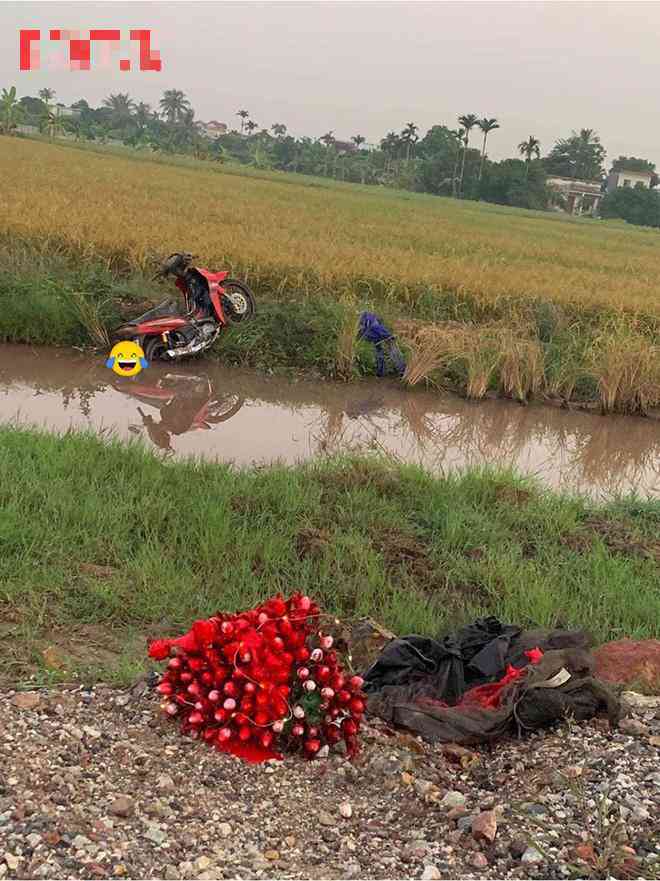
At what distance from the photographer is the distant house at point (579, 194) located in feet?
238

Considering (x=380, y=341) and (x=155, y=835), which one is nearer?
(x=155, y=835)

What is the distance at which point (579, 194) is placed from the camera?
245ft

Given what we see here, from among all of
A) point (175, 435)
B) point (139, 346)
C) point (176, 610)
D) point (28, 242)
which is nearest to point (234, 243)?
point (28, 242)

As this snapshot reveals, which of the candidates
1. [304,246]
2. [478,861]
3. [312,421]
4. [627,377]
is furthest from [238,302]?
[478,861]

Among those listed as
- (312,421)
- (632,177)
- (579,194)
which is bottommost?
(312,421)

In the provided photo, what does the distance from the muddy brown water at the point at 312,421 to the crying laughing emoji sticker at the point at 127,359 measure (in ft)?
0.30

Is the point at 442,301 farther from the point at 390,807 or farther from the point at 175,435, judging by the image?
the point at 390,807

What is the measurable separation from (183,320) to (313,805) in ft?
20.1

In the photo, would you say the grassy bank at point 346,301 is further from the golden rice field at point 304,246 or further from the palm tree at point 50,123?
the palm tree at point 50,123

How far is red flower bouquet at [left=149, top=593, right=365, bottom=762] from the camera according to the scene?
253 centimetres

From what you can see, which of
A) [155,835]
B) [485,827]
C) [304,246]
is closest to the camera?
[155,835]

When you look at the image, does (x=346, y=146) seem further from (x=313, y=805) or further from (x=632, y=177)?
(x=313, y=805)

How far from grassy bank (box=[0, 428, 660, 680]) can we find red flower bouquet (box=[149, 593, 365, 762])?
1.91 feet

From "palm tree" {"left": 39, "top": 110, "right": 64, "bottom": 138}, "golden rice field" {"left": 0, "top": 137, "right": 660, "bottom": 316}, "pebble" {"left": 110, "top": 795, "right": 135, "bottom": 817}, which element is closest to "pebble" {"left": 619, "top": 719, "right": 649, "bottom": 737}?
"pebble" {"left": 110, "top": 795, "right": 135, "bottom": 817}
